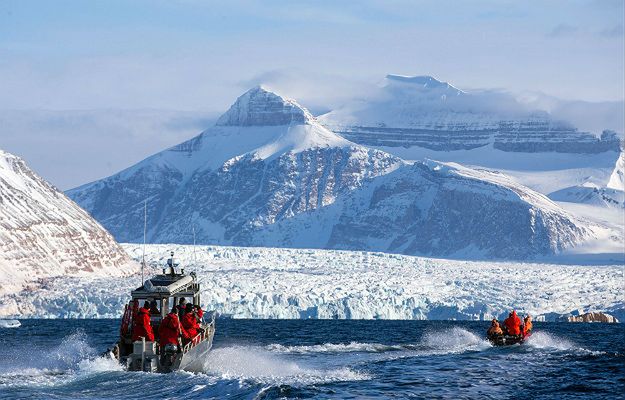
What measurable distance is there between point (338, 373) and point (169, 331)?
30.8ft

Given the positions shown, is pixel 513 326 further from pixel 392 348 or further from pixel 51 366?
pixel 51 366

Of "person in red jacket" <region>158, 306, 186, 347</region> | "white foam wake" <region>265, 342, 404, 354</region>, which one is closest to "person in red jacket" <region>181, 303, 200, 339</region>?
"person in red jacket" <region>158, 306, 186, 347</region>

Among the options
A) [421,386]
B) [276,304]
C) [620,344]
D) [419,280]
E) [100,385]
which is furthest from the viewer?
[419,280]

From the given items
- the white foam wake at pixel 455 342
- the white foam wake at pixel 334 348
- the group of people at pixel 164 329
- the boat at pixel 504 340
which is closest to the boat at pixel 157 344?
the group of people at pixel 164 329

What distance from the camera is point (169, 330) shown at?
5841 cm

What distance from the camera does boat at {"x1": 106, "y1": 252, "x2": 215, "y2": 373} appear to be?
5800cm

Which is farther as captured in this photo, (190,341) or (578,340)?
(578,340)

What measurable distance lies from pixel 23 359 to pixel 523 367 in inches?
1033

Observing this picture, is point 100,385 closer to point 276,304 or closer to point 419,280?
point 276,304

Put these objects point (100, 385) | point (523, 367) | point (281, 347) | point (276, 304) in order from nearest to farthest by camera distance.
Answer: point (100, 385) < point (523, 367) < point (281, 347) < point (276, 304)

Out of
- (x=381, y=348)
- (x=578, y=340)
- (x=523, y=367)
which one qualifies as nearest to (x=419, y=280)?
(x=578, y=340)

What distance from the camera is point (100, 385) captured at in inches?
2183

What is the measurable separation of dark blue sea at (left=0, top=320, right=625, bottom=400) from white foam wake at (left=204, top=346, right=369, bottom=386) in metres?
0.05

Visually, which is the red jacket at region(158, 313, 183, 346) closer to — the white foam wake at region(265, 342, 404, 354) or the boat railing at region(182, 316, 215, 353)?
the boat railing at region(182, 316, 215, 353)
